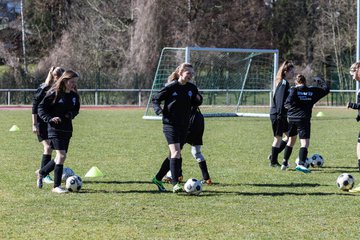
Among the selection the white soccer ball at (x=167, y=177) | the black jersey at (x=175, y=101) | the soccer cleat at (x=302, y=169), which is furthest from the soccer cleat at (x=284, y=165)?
the black jersey at (x=175, y=101)

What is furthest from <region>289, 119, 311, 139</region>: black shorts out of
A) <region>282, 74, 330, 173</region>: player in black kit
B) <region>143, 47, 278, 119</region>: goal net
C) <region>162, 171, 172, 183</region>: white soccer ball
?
<region>143, 47, 278, 119</region>: goal net

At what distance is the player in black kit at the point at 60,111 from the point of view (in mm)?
8945

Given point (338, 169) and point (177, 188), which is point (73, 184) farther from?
point (338, 169)

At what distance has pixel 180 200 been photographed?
27.7 feet

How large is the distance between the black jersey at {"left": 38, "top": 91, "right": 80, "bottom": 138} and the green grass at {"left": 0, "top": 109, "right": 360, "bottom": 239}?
0.79m

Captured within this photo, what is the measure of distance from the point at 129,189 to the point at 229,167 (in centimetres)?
281

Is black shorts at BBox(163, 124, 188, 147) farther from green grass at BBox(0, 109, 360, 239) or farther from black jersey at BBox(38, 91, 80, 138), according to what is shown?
black jersey at BBox(38, 91, 80, 138)

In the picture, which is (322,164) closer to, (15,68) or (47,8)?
(15,68)

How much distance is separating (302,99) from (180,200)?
3764 mm

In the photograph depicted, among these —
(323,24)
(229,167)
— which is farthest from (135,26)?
(229,167)

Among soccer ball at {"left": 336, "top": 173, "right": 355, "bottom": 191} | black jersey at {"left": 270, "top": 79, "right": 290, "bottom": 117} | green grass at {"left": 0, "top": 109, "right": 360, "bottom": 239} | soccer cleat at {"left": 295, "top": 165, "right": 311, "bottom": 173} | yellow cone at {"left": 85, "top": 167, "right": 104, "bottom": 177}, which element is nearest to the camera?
green grass at {"left": 0, "top": 109, "right": 360, "bottom": 239}

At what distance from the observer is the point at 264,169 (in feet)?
37.7

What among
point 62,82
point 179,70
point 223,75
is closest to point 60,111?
point 62,82

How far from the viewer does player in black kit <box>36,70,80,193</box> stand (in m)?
8.95
